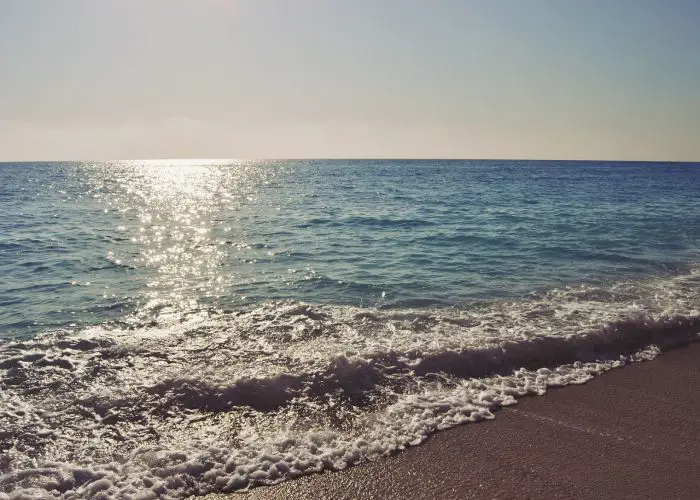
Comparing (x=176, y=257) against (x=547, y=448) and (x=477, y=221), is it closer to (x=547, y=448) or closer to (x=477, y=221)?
(x=547, y=448)

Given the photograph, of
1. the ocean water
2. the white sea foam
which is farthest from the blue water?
the white sea foam

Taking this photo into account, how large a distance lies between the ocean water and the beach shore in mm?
273

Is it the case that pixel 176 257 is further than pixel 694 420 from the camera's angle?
Yes

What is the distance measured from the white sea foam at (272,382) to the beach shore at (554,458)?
0.28 m

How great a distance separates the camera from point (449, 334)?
8.47m

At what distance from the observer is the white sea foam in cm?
502

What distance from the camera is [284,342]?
8203mm

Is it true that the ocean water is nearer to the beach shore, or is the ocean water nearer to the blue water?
the blue water

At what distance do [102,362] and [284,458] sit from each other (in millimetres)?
4236

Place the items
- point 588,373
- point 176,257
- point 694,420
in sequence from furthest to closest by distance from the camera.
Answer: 1. point 176,257
2. point 588,373
3. point 694,420

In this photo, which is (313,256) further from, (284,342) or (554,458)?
(554,458)

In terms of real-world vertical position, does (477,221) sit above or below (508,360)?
above

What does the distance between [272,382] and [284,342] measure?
5.03 feet

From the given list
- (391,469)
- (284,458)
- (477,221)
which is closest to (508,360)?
(391,469)
